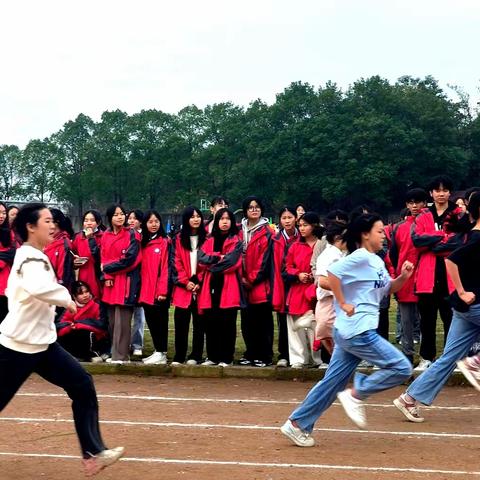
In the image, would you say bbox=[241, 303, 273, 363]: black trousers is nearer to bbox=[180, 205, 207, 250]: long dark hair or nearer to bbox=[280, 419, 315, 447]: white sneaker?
bbox=[180, 205, 207, 250]: long dark hair

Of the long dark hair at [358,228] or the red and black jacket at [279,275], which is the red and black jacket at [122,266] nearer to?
the red and black jacket at [279,275]

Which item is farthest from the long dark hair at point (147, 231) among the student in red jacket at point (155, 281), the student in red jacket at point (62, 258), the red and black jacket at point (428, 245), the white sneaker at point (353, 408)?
the white sneaker at point (353, 408)

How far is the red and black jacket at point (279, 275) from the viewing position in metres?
11.4

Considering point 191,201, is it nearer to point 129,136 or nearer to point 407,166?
point 129,136

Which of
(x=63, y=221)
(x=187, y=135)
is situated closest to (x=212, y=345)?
(x=63, y=221)

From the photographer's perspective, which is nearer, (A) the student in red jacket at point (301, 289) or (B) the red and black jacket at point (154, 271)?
(A) the student in red jacket at point (301, 289)

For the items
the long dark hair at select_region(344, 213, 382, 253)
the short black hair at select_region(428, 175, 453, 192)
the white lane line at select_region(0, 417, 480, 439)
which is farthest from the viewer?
the short black hair at select_region(428, 175, 453, 192)

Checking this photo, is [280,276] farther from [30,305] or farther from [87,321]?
[30,305]

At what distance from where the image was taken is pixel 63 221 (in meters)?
12.4

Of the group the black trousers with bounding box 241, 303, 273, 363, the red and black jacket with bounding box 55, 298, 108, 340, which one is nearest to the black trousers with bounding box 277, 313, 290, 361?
the black trousers with bounding box 241, 303, 273, 363

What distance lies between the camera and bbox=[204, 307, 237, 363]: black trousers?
11445 millimetres

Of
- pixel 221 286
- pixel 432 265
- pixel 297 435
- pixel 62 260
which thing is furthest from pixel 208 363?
pixel 297 435

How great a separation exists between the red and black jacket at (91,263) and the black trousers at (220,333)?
162 centimetres

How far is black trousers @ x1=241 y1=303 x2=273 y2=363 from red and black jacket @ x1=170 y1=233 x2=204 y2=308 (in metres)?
0.71
